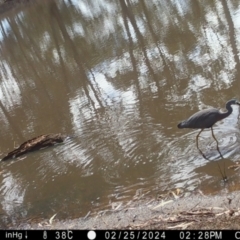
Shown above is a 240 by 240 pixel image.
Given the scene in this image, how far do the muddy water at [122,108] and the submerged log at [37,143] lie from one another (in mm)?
225

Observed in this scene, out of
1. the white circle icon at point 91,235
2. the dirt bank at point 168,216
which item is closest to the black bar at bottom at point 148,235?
the white circle icon at point 91,235

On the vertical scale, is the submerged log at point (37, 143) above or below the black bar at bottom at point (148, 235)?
below

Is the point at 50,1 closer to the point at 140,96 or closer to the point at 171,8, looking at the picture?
the point at 171,8

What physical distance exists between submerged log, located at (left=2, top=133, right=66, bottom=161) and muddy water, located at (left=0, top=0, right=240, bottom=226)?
0.23 meters

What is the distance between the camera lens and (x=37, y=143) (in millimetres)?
10328

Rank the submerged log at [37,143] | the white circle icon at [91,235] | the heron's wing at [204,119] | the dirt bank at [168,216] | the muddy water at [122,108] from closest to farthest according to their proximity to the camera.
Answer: the white circle icon at [91,235] → the dirt bank at [168,216] → the heron's wing at [204,119] → the muddy water at [122,108] → the submerged log at [37,143]

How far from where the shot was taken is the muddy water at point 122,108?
7.91 metres

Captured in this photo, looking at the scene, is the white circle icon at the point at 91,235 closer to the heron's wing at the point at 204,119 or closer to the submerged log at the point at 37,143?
the heron's wing at the point at 204,119

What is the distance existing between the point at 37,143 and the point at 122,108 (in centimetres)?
206

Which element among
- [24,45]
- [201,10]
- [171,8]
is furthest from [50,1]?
[201,10]

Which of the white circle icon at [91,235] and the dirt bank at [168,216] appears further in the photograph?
the dirt bank at [168,216]

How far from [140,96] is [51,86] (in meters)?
4.71

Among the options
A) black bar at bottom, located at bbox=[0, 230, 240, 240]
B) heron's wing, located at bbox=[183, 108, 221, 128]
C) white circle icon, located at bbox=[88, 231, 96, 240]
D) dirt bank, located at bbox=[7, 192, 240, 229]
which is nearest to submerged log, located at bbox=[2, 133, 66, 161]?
dirt bank, located at bbox=[7, 192, 240, 229]

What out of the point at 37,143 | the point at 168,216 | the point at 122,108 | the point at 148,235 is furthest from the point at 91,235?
the point at 122,108
